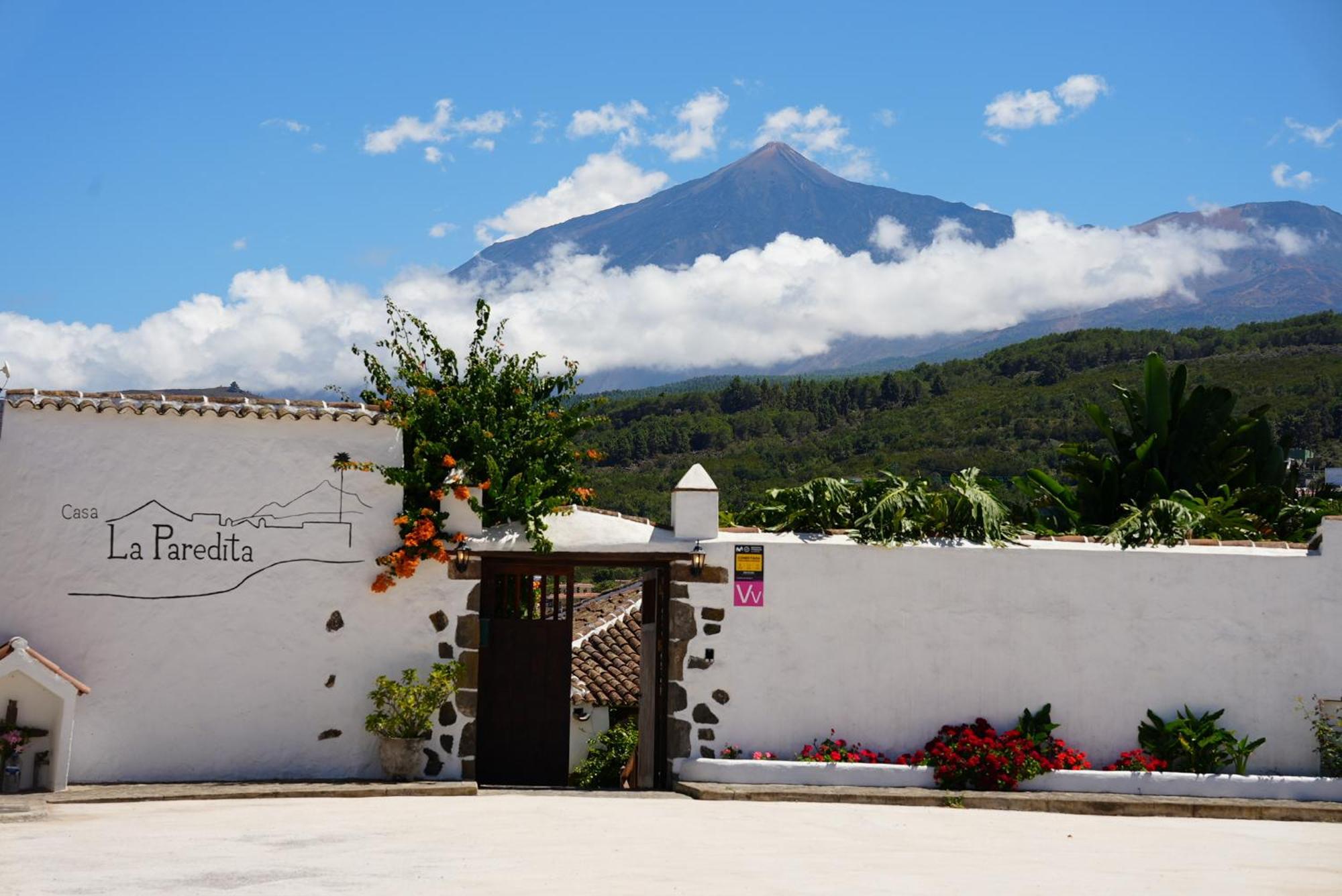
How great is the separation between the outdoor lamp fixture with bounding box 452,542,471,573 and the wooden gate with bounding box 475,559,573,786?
175 cm

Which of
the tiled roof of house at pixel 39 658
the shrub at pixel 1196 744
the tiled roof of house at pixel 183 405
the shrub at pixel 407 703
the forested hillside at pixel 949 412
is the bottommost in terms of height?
the shrub at pixel 1196 744

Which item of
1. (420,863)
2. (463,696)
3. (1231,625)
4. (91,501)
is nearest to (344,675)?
(463,696)

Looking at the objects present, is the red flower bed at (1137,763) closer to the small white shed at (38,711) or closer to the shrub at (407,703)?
the shrub at (407,703)

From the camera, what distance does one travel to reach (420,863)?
7930 millimetres

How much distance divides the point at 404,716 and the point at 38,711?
3195 mm

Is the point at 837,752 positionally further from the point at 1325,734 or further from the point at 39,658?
the point at 39,658

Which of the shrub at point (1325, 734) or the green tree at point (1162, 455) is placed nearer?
the shrub at point (1325, 734)

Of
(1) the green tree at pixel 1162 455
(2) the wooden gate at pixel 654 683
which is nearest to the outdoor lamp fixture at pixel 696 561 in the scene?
(2) the wooden gate at pixel 654 683

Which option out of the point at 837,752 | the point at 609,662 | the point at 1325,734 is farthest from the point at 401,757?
the point at 609,662

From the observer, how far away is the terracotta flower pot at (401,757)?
1259 centimetres

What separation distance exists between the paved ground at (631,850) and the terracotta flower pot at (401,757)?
0.69 metres

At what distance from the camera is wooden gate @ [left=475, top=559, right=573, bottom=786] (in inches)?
585

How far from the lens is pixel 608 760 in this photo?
2211 cm

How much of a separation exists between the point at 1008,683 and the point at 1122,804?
5.09ft
